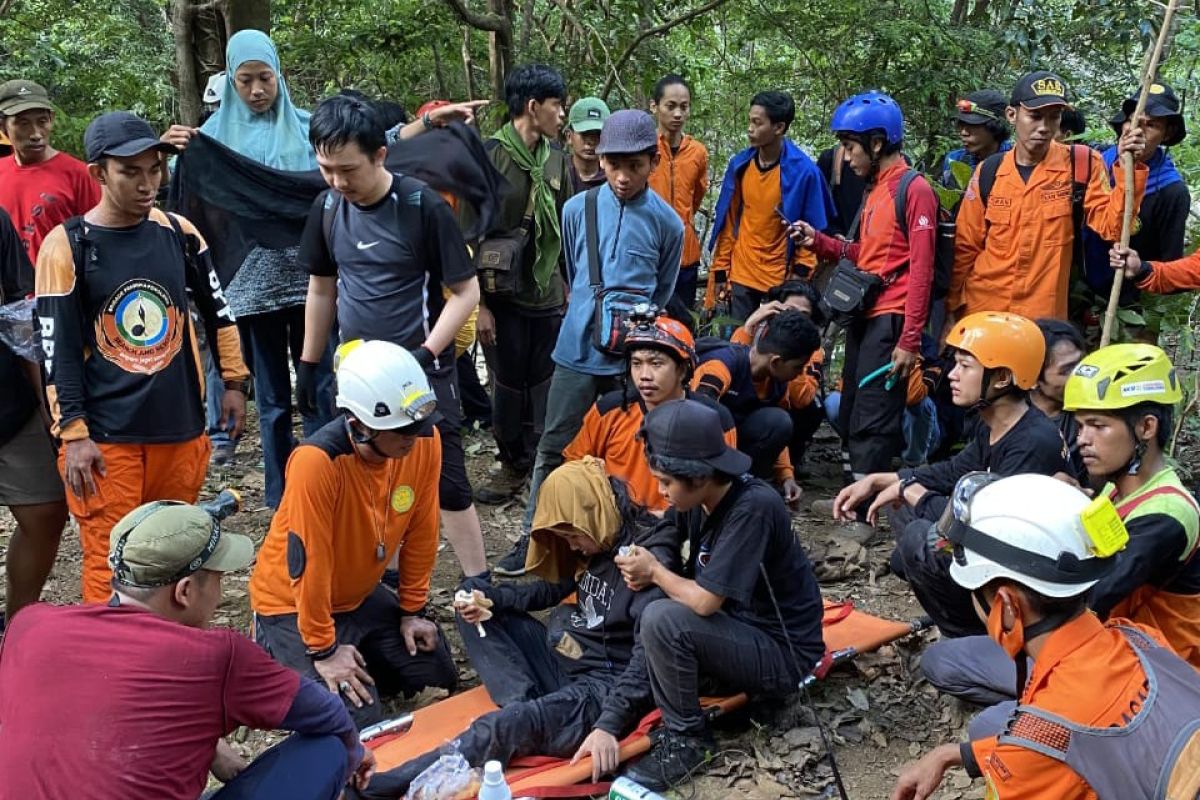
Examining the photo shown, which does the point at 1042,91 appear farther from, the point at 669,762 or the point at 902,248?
the point at 669,762

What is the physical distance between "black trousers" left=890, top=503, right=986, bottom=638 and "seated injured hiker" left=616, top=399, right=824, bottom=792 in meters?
0.51

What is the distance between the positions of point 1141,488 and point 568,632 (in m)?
2.16

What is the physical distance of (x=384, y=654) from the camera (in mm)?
4168

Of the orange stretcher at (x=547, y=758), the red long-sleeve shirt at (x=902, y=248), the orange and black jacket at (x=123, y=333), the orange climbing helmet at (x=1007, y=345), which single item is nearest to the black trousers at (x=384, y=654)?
the orange stretcher at (x=547, y=758)

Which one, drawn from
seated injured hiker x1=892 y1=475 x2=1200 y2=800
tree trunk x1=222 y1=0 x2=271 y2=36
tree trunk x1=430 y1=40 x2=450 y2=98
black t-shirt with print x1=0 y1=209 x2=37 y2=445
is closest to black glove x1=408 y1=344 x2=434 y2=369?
black t-shirt with print x1=0 y1=209 x2=37 y2=445

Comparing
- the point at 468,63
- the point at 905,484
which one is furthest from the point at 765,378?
the point at 468,63

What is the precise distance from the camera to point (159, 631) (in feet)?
8.30

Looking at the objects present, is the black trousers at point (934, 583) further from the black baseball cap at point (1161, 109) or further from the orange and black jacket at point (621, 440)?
the black baseball cap at point (1161, 109)

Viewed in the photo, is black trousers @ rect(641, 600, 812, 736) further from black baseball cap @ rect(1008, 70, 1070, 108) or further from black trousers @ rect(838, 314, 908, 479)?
black baseball cap @ rect(1008, 70, 1070, 108)

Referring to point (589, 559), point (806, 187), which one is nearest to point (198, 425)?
point (589, 559)

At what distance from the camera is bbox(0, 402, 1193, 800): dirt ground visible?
3.63 metres

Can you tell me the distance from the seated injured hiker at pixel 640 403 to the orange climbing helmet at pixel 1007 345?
3.52 ft

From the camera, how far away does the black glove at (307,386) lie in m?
4.74

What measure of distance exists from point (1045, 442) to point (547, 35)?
670cm
